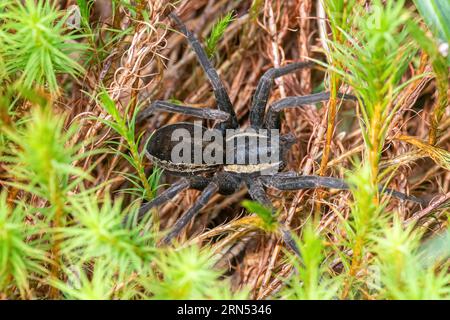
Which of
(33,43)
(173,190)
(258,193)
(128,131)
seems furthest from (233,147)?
(33,43)

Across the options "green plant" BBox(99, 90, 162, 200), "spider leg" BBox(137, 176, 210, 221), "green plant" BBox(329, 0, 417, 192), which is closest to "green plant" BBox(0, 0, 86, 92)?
"green plant" BBox(99, 90, 162, 200)

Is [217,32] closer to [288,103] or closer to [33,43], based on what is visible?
[288,103]

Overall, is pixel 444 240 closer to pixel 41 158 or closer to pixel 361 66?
pixel 361 66

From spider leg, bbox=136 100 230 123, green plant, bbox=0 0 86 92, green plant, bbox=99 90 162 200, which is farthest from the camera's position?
spider leg, bbox=136 100 230 123

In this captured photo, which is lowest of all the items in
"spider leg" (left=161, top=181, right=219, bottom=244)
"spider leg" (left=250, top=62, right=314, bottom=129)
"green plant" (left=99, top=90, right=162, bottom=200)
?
"spider leg" (left=161, top=181, right=219, bottom=244)

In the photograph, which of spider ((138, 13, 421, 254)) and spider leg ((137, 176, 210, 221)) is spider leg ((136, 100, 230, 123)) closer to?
spider ((138, 13, 421, 254))

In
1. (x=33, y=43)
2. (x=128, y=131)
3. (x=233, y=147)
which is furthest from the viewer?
(x=233, y=147)
